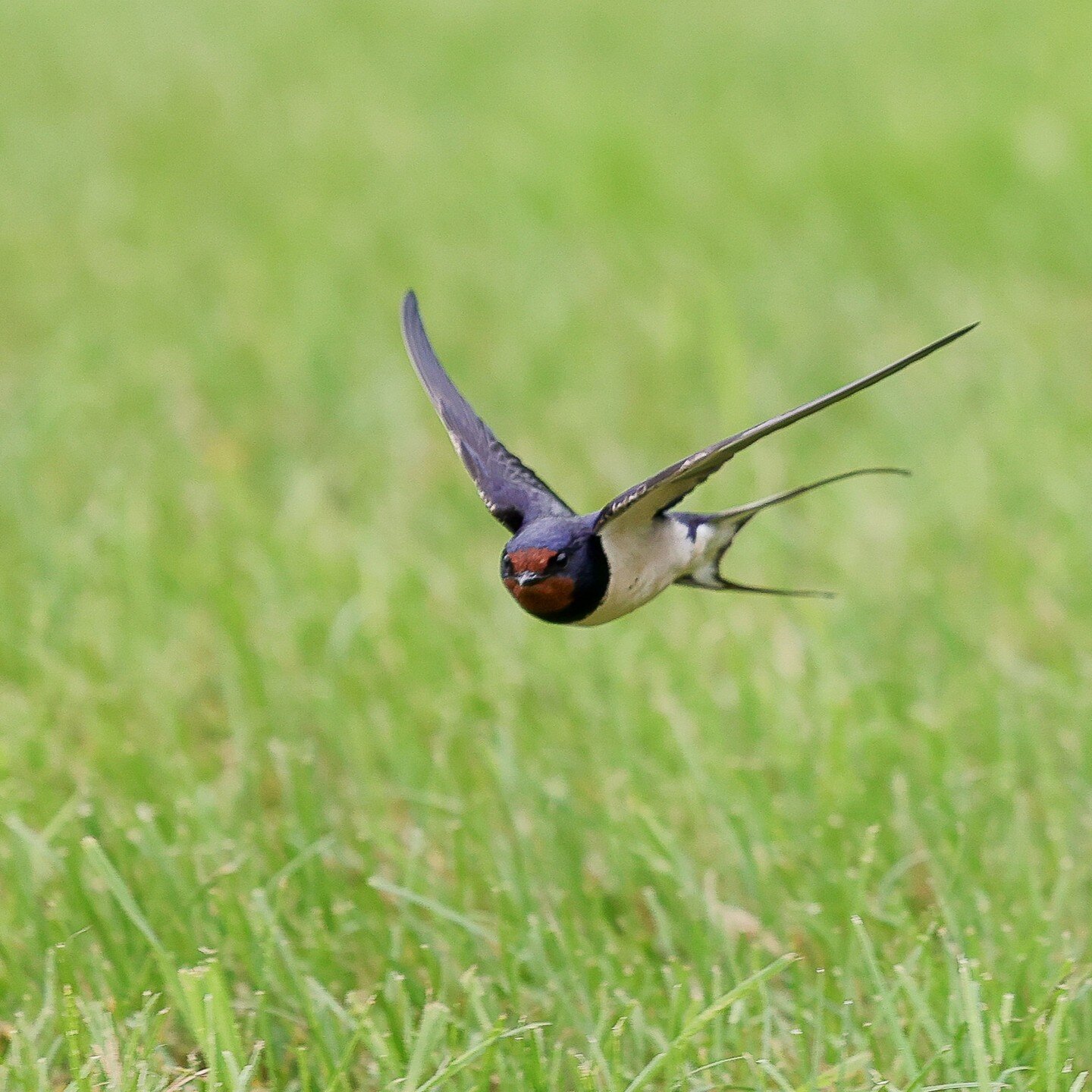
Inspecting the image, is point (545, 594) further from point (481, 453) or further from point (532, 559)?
point (481, 453)

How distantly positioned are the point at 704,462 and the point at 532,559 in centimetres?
34

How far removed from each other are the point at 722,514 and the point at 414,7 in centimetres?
931

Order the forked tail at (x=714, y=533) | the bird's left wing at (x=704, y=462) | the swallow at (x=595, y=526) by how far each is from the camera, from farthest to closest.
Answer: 1. the forked tail at (x=714, y=533)
2. the swallow at (x=595, y=526)
3. the bird's left wing at (x=704, y=462)

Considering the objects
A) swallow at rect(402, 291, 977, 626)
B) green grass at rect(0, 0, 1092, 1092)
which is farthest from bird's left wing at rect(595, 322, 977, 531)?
green grass at rect(0, 0, 1092, 1092)

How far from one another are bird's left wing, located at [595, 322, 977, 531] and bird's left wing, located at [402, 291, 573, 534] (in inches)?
11.7

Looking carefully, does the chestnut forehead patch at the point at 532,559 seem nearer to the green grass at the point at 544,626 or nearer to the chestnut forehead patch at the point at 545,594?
the chestnut forehead patch at the point at 545,594

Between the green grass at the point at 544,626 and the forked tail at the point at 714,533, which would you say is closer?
the forked tail at the point at 714,533

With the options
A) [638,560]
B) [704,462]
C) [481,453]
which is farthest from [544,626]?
[704,462]

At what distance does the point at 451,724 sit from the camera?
3.22 meters

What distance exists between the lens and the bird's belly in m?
1.81

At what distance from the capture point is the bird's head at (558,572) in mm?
1767

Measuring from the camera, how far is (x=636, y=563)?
1847 millimetres

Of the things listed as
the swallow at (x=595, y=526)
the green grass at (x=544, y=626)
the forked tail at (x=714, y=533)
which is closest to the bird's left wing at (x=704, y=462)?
the swallow at (x=595, y=526)

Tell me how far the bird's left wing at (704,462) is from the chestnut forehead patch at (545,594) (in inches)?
3.3
